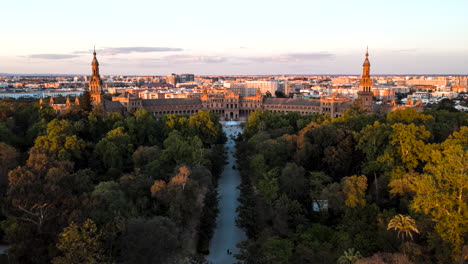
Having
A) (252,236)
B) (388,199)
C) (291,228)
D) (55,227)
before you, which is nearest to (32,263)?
(55,227)

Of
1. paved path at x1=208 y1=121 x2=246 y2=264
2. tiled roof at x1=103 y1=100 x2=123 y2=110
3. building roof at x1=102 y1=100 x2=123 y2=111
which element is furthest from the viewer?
tiled roof at x1=103 y1=100 x2=123 y2=110

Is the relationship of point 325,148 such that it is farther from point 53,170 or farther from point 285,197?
point 53,170

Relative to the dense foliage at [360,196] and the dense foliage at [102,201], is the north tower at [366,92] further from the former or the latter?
the dense foliage at [102,201]

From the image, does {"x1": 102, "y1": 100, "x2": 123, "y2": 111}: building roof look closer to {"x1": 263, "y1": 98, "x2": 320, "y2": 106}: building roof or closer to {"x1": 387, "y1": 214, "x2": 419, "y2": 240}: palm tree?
{"x1": 263, "y1": 98, "x2": 320, "y2": 106}: building roof

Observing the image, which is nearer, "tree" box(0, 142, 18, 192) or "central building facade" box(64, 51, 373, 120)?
"tree" box(0, 142, 18, 192)

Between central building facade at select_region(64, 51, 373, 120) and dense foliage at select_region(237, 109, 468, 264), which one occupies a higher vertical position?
central building facade at select_region(64, 51, 373, 120)

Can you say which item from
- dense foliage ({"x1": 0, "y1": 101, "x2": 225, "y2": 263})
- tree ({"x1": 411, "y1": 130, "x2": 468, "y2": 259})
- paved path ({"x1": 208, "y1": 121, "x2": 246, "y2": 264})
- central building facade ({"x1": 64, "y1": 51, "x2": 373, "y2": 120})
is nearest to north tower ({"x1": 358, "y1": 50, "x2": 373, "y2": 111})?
central building facade ({"x1": 64, "y1": 51, "x2": 373, "y2": 120})
